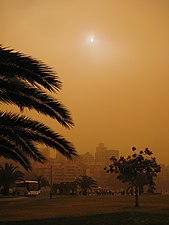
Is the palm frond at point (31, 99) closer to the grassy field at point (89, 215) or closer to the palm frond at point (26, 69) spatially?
the palm frond at point (26, 69)

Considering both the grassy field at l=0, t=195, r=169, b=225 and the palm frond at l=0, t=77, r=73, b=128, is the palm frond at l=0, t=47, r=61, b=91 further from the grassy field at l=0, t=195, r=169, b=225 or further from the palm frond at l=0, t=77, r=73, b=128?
the grassy field at l=0, t=195, r=169, b=225

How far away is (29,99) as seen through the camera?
1002 cm

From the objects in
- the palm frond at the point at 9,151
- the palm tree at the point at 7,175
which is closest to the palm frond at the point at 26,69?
the palm frond at the point at 9,151

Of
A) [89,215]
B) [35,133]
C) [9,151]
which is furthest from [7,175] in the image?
[35,133]

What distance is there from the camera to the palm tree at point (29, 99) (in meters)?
9.51

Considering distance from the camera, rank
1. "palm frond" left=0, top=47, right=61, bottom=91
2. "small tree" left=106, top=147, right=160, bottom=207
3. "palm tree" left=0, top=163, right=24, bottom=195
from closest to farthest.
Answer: "palm frond" left=0, top=47, right=61, bottom=91 → "small tree" left=106, top=147, right=160, bottom=207 → "palm tree" left=0, top=163, right=24, bottom=195

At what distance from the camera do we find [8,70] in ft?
31.0

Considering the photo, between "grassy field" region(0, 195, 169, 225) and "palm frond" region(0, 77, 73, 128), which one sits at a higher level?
"palm frond" region(0, 77, 73, 128)

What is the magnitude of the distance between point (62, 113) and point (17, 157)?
3.24 metres

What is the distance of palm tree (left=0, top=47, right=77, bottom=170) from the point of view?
9508 mm

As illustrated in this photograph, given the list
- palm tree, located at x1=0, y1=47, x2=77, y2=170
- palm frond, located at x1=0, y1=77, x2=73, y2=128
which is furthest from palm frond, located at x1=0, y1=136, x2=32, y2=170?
palm frond, located at x1=0, y1=77, x2=73, y2=128

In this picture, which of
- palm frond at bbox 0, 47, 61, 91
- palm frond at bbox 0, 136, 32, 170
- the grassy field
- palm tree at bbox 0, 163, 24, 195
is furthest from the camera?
palm tree at bbox 0, 163, 24, 195

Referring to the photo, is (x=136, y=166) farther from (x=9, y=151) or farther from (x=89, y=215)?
(x=9, y=151)

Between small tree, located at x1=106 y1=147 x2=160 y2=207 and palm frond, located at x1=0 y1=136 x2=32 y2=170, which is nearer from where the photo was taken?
palm frond, located at x1=0 y1=136 x2=32 y2=170
